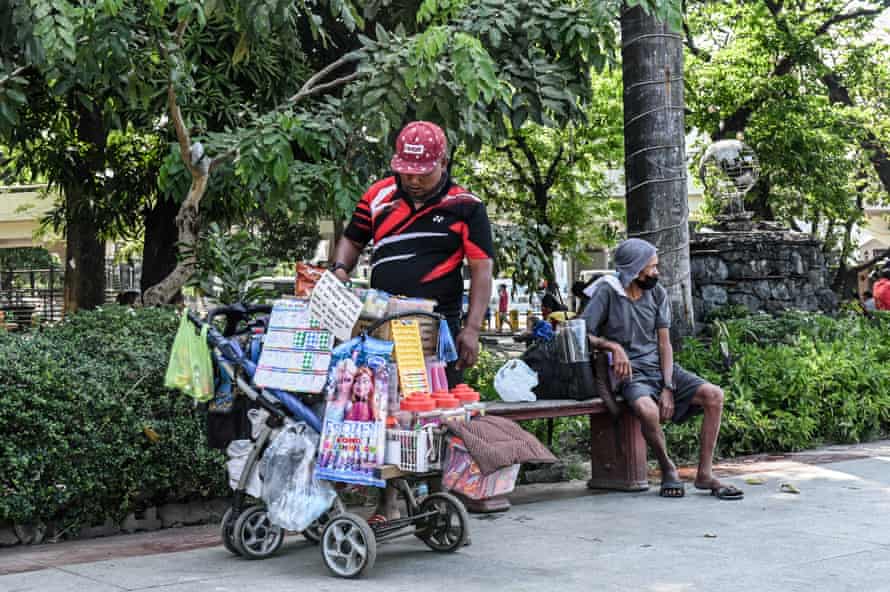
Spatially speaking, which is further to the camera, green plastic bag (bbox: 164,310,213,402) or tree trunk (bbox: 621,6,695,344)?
tree trunk (bbox: 621,6,695,344)

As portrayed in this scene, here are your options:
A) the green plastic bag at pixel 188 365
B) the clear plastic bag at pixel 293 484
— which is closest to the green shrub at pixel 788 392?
the clear plastic bag at pixel 293 484

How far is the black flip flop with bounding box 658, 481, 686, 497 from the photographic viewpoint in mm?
7047

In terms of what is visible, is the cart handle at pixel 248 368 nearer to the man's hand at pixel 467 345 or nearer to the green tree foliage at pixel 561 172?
the man's hand at pixel 467 345

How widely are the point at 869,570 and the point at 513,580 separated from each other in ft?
5.34

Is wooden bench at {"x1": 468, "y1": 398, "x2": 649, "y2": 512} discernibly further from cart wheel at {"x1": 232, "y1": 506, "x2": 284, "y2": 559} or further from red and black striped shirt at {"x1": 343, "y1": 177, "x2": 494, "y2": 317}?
cart wheel at {"x1": 232, "y1": 506, "x2": 284, "y2": 559}

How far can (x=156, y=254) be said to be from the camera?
13.3m

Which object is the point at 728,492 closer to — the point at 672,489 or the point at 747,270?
the point at 672,489

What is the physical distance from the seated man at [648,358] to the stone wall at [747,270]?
515 centimetres

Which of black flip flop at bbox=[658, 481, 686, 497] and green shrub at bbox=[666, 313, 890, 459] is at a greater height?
green shrub at bbox=[666, 313, 890, 459]

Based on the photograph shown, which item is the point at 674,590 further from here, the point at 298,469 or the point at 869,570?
the point at 298,469

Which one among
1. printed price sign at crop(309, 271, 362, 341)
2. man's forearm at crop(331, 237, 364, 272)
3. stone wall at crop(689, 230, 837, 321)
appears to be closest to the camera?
printed price sign at crop(309, 271, 362, 341)

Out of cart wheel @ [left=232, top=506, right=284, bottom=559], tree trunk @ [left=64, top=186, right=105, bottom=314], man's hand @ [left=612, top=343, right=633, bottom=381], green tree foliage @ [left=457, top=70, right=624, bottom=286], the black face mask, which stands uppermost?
green tree foliage @ [left=457, top=70, right=624, bottom=286]

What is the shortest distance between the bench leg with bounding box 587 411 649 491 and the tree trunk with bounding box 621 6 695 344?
2822 millimetres

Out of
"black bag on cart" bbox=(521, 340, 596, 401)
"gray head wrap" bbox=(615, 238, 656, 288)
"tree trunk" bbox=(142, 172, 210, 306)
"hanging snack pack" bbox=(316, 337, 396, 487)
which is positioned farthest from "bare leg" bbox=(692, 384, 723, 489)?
"tree trunk" bbox=(142, 172, 210, 306)
